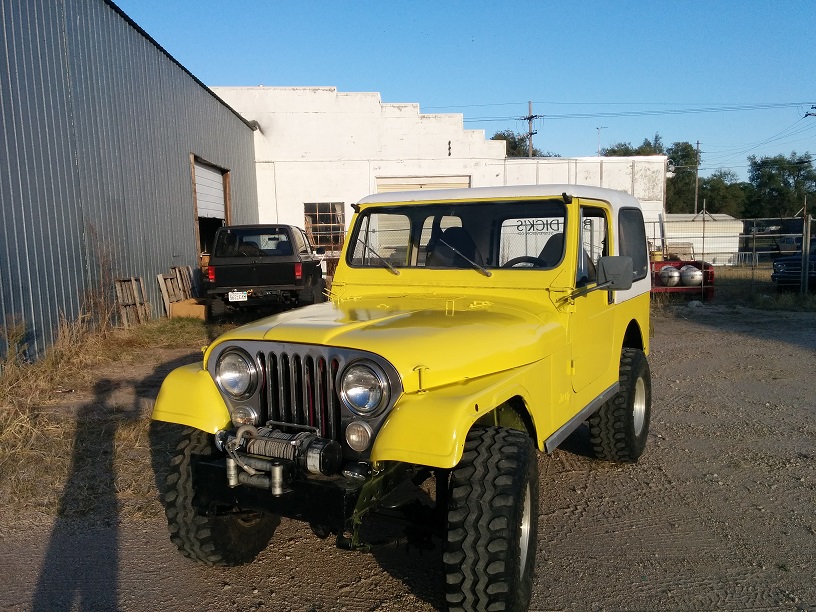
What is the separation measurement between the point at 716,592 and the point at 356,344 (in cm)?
218

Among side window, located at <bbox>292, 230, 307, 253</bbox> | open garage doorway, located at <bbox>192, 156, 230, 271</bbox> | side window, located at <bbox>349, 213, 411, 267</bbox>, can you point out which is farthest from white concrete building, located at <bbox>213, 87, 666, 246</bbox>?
side window, located at <bbox>349, 213, 411, 267</bbox>

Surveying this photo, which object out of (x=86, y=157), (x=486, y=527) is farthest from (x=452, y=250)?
(x=86, y=157)

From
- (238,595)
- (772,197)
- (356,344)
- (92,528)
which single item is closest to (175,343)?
(92,528)

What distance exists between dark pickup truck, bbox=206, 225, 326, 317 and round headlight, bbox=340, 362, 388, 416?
355 inches

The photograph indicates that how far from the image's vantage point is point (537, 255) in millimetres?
4098

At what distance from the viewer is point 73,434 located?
570cm

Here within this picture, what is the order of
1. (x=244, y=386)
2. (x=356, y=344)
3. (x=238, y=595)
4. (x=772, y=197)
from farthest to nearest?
(x=772, y=197), (x=238, y=595), (x=244, y=386), (x=356, y=344)

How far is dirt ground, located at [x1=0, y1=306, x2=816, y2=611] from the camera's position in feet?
10.6

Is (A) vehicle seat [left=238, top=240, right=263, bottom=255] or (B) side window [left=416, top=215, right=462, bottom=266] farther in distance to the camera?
(A) vehicle seat [left=238, top=240, right=263, bottom=255]

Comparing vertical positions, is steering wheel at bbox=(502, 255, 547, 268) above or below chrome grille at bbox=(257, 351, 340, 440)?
above

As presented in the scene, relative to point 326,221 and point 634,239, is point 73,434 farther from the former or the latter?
point 326,221

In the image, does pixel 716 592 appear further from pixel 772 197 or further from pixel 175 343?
pixel 772 197

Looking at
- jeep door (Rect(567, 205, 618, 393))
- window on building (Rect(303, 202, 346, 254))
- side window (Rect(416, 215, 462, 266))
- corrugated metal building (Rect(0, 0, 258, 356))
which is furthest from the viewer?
window on building (Rect(303, 202, 346, 254))

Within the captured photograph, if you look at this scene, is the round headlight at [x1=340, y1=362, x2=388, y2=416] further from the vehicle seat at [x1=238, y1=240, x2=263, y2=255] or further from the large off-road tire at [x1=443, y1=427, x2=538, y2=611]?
the vehicle seat at [x1=238, y1=240, x2=263, y2=255]
